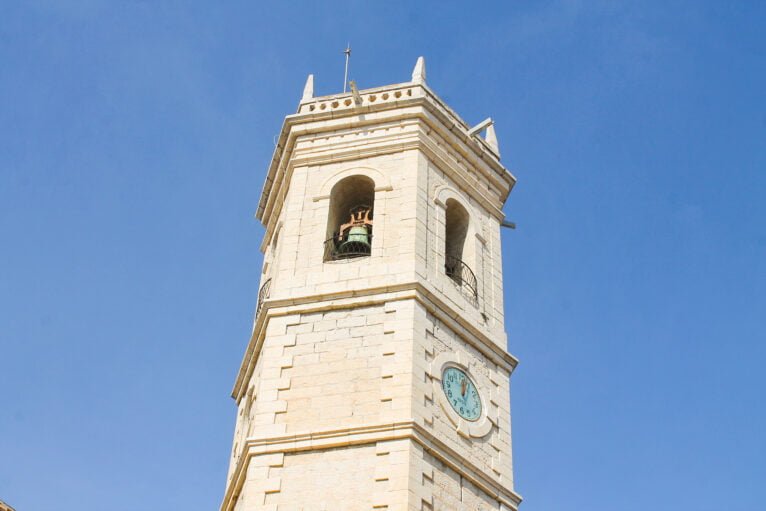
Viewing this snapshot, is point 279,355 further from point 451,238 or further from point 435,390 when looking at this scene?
point 451,238

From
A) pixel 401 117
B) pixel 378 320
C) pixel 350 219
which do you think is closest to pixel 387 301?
pixel 378 320

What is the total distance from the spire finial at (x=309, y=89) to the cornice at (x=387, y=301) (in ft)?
19.8

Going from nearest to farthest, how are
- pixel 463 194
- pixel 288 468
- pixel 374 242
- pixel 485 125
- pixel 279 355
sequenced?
1. pixel 288 468
2. pixel 279 355
3. pixel 374 242
4. pixel 463 194
5. pixel 485 125

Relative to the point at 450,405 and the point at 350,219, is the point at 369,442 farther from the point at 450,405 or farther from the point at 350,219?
the point at 350,219

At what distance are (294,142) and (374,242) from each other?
3.82m

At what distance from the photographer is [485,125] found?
1128 inches

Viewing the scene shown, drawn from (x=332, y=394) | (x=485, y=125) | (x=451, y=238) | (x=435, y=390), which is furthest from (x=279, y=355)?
(x=485, y=125)

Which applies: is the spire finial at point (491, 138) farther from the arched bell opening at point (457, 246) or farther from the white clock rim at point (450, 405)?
the white clock rim at point (450, 405)

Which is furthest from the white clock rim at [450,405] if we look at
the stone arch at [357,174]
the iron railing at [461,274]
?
the stone arch at [357,174]

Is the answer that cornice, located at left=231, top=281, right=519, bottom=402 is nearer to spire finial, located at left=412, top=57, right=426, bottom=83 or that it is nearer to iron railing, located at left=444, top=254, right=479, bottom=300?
iron railing, located at left=444, top=254, right=479, bottom=300

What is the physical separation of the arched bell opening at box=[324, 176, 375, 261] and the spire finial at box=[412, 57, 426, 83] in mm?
2913

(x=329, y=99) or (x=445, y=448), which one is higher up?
(x=329, y=99)

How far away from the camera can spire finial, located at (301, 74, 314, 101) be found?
28.0 metres

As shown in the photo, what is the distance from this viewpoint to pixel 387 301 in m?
22.8
